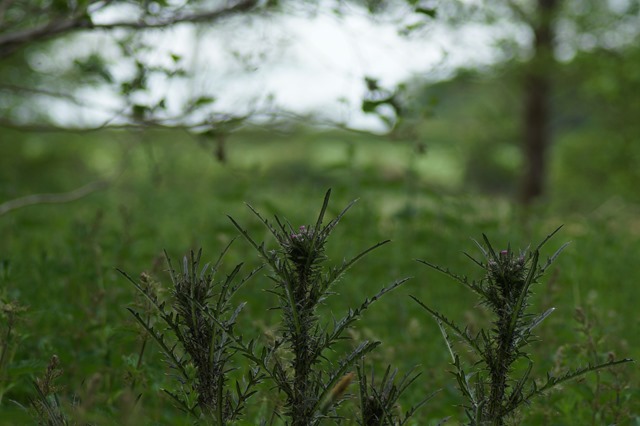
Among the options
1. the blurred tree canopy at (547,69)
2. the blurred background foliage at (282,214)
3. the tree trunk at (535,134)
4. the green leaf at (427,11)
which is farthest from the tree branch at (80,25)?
the tree trunk at (535,134)

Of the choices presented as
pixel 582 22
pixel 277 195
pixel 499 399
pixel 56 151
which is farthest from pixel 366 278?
pixel 56 151

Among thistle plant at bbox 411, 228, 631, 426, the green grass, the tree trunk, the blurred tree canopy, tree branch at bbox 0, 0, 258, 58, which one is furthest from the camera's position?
the tree trunk

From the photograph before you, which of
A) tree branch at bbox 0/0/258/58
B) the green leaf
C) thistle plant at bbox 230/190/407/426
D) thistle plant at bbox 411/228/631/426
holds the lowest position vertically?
thistle plant at bbox 230/190/407/426

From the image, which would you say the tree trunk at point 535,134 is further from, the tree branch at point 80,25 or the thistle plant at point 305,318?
the thistle plant at point 305,318

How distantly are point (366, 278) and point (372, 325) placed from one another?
87 cm

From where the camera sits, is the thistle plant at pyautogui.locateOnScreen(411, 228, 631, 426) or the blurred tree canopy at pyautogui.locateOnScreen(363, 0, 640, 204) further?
the blurred tree canopy at pyautogui.locateOnScreen(363, 0, 640, 204)

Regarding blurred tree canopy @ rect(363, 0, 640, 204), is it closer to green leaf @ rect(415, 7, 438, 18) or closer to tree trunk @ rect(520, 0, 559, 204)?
tree trunk @ rect(520, 0, 559, 204)

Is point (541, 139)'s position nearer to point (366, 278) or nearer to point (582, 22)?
point (582, 22)

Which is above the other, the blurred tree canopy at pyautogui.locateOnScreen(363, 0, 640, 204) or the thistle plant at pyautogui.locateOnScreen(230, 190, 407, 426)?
the blurred tree canopy at pyautogui.locateOnScreen(363, 0, 640, 204)

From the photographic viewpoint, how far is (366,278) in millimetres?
4562

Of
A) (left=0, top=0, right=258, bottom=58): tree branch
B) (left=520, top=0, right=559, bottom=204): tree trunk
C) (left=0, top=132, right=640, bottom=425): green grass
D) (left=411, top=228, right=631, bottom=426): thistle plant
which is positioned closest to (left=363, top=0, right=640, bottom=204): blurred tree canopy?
(left=520, top=0, right=559, bottom=204): tree trunk

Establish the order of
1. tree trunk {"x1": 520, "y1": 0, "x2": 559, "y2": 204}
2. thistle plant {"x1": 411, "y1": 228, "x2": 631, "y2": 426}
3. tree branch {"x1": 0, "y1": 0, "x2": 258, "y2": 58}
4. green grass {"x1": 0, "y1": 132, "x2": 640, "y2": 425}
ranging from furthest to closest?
tree trunk {"x1": 520, "y1": 0, "x2": 559, "y2": 204}, tree branch {"x1": 0, "y1": 0, "x2": 258, "y2": 58}, green grass {"x1": 0, "y1": 132, "x2": 640, "y2": 425}, thistle plant {"x1": 411, "y1": 228, "x2": 631, "y2": 426}

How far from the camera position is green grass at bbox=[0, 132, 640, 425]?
236 cm

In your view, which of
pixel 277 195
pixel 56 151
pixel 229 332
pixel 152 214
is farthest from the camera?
pixel 56 151
